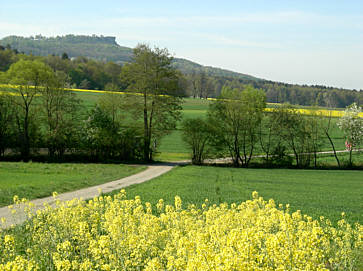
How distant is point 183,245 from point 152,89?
1795 inches

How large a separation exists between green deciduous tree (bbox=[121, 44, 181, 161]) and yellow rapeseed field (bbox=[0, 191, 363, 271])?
37.7m

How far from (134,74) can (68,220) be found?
4206 centimetres

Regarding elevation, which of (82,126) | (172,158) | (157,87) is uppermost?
(157,87)

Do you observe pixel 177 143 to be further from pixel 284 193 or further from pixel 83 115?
pixel 284 193

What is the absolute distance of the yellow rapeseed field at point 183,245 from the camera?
6.04 metres

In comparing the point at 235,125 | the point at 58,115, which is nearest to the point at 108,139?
the point at 58,115

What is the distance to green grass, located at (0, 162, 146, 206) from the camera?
922 inches

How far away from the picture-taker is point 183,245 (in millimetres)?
6812

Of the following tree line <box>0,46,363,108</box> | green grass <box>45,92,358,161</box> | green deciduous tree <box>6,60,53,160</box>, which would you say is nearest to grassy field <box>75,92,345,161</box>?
green grass <box>45,92,358,161</box>

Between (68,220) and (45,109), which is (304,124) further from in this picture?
(68,220)

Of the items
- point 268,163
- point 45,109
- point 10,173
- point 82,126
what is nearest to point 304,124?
point 268,163

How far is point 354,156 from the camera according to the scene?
204 feet

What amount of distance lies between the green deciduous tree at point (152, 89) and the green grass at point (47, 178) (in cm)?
970

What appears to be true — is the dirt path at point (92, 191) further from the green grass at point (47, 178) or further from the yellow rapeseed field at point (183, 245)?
the yellow rapeseed field at point (183, 245)
